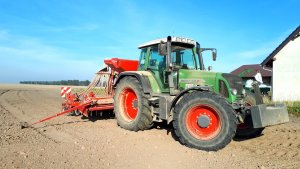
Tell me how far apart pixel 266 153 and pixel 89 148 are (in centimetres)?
348

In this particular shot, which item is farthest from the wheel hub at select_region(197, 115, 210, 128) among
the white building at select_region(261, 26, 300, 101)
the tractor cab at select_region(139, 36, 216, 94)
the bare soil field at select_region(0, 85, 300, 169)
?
the white building at select_region(261, 26, 300, 101)

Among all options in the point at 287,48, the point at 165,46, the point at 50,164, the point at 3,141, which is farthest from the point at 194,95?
the point at 287,48

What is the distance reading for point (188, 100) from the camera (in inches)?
257

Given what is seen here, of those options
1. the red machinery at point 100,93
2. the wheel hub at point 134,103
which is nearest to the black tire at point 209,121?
the wheel hub at point 134,103

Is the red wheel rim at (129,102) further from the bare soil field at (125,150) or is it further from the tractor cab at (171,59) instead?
the tractor cab at (171,59)

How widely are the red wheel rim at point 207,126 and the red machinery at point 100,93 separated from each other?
3.40 m

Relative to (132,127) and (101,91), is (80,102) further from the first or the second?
(132,127)

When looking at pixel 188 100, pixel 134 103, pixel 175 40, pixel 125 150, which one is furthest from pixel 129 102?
pixel 125 150

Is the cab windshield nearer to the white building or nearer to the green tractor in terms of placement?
the green tractor

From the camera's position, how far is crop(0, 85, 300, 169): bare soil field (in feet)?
17.0

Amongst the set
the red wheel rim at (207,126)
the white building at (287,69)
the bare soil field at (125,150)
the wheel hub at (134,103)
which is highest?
the white building at (287,69)

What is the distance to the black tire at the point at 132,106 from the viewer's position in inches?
306

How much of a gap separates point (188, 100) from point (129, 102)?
8.74 ft

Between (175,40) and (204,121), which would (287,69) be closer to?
(175,40)
